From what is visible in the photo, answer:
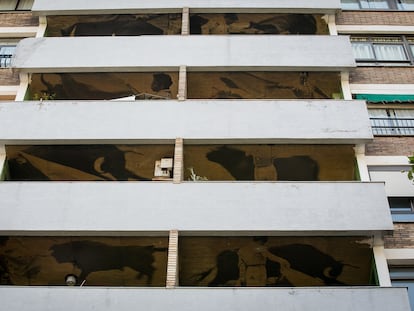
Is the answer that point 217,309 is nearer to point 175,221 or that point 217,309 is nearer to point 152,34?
point 175,221

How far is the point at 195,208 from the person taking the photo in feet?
37.6

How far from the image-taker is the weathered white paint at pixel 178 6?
623 inches

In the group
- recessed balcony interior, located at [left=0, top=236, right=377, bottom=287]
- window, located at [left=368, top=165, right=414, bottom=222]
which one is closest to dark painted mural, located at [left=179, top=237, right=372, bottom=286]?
recessed balcony interior, located at [left=0, top=236, right=377, bottom=287]

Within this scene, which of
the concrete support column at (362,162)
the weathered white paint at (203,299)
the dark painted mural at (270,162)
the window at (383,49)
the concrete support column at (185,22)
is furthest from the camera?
the window at (383,49)

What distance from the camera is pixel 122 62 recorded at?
1435 cm

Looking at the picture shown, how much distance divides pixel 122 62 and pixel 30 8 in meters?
4.37

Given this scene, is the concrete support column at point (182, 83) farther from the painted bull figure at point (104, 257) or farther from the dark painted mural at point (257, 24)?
the painted bull figure at point (104, 257)

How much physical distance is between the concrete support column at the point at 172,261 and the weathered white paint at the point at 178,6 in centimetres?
712

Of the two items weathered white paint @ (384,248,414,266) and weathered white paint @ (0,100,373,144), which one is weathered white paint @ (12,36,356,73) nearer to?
weathered white paint @ (0,100,373,144)

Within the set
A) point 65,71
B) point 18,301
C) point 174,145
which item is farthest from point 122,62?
point 18,301

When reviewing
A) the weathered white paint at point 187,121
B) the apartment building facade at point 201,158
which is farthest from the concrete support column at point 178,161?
the weathered white paint at point 187,121

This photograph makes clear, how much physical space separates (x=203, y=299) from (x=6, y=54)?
939cm

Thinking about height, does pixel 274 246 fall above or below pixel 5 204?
below

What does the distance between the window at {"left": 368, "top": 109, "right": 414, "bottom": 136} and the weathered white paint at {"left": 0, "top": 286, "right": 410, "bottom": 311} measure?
4.85m
